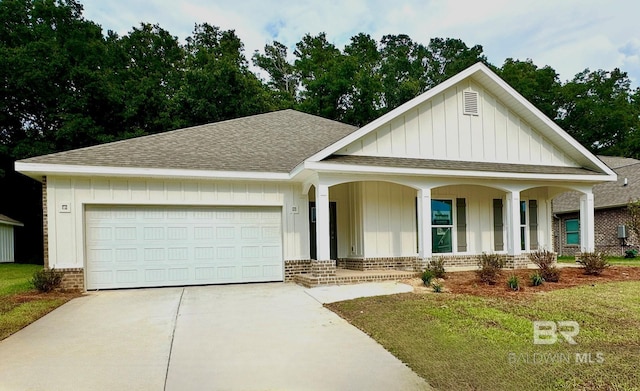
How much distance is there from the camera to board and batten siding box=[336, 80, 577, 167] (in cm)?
1184

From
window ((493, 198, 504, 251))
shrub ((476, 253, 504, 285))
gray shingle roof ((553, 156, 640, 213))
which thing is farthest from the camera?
gray shingle roof ((553, 156, 640, 213))

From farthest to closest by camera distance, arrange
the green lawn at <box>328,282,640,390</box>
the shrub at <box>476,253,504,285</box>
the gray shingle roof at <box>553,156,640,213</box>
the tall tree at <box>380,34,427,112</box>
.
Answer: the tall tree at <box>380,34,427,112</box> → the gray shingle roof at <box>553,156,640,213</box> → the shrub at <box>476,253,504,285</box> → the green lawn at <box>328,282,640,390</box>

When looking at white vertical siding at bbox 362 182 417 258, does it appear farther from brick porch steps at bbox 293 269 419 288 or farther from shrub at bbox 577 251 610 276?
shrub at bbox 577 251 610 276

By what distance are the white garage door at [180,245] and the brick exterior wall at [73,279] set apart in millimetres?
237

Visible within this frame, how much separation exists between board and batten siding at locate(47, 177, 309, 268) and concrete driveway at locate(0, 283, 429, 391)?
231cm

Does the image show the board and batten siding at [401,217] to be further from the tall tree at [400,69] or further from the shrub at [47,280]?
the tall tree at [400,69]

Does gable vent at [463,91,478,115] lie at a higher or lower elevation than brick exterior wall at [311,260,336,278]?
higher

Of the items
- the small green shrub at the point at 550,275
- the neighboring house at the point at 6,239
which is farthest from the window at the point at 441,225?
the neighboring house at the point at 6,239

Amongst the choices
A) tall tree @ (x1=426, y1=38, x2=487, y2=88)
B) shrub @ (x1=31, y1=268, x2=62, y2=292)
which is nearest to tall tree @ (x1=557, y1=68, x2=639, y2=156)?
tall tree @ (x1=426, y1=38, x2=487, y2=88)

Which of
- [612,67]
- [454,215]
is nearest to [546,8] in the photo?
[454,215]

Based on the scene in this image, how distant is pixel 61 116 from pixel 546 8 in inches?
932

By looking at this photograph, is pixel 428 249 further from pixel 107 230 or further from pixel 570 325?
pixel 107 230

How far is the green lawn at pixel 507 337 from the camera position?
4387 millimetres

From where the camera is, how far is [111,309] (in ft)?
27.1
